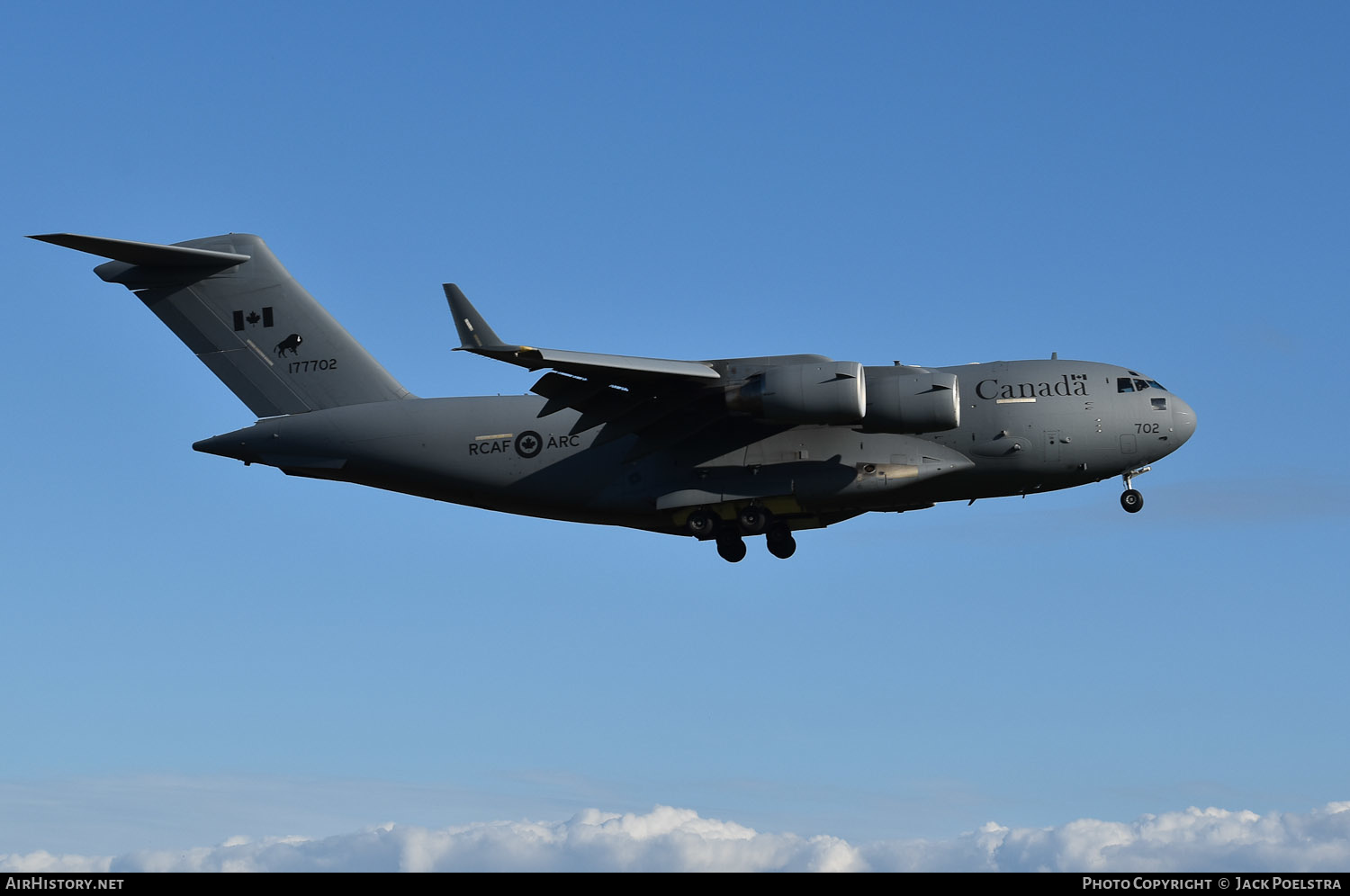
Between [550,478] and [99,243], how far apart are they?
744 cm

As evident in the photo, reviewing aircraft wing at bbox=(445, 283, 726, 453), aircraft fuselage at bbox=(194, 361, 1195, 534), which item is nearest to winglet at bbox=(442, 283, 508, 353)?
aircraft wing at bbox=(445, 283, 726, 453)

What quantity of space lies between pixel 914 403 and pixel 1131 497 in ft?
12.7

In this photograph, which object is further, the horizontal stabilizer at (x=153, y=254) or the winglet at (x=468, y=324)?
the horizontal stabilizer at (x=153, y=254)

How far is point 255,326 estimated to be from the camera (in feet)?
80.0

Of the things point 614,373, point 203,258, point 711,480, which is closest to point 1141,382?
point 711,480

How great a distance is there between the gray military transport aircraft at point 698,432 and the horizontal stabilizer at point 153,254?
0.16ft

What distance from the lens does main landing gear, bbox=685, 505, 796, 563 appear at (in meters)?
21.8

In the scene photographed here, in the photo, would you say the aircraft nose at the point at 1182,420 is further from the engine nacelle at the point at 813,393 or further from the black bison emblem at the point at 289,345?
the black bison emblem at the point at 289,345

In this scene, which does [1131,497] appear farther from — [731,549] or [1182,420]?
[731,549]

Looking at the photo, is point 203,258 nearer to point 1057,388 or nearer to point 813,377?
point 813,377

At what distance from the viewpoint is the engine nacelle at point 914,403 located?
20297mm

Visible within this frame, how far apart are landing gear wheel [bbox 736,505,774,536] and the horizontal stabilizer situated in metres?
9.32

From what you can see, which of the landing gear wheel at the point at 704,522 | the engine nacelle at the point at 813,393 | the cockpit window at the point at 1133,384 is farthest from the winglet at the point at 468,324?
the cockpit window at the point at 1133,384

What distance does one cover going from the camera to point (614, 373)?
19984 millimetres
